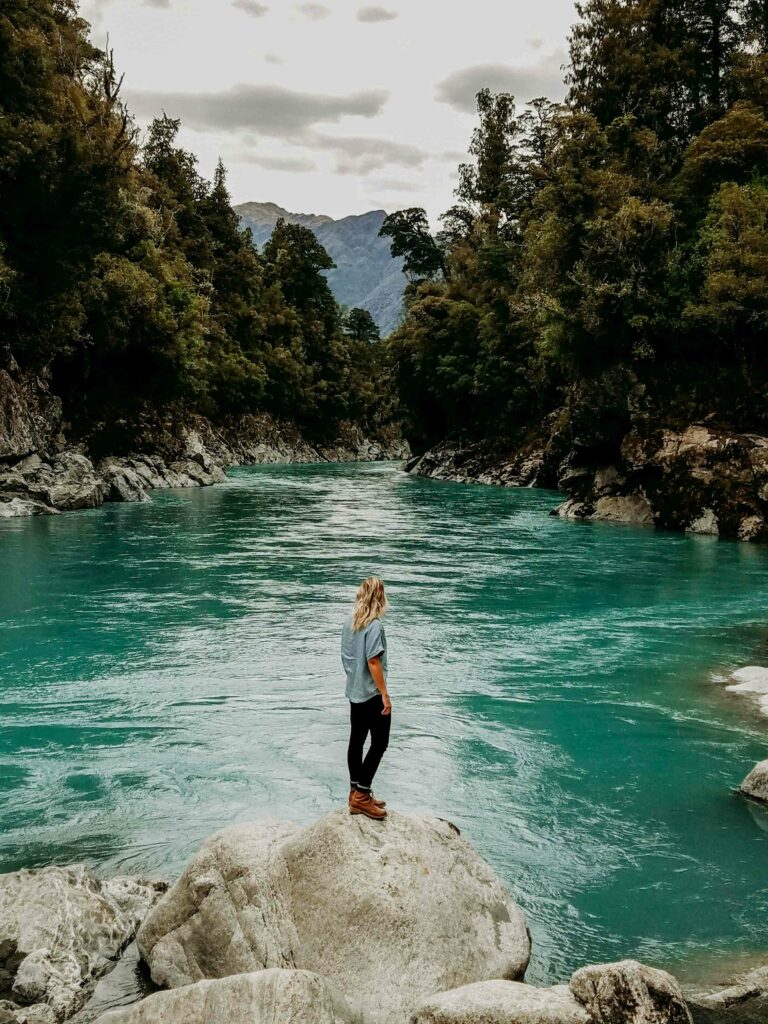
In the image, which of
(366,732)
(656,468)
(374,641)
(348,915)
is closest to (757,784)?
(366,732)

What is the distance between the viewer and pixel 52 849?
8.44 m

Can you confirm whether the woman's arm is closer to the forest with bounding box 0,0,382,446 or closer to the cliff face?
the cliff face

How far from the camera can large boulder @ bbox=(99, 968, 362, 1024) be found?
15.4 ft

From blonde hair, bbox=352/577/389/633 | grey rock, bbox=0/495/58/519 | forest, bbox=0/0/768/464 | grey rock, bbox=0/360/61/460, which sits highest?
forest, bbox=0/0/768/464

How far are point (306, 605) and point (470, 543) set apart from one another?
11.0 m

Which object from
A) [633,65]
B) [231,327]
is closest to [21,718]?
[633,65]

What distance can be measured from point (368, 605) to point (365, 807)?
1.49m

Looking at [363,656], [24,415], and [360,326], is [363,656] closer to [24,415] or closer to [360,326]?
[24,415]

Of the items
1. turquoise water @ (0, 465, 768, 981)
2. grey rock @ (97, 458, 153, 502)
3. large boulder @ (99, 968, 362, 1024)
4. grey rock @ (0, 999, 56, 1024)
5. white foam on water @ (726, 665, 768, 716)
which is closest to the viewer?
large boulder @ (99, 968, 362, 1024)

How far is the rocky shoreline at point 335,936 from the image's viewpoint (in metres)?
5.11

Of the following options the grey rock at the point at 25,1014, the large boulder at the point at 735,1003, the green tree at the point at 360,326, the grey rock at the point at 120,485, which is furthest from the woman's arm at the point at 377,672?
the green tree at the point at 360,326

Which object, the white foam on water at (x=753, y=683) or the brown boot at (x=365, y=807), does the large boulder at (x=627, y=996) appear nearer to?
the brown boot at (x=365, y=807)

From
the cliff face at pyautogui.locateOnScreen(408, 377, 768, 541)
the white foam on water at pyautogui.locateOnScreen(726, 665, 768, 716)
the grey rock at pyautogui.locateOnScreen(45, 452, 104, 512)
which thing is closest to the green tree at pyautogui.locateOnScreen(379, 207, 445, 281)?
the cliff face at pyautogui.locateOnScreen(408, 377, 768, 541)

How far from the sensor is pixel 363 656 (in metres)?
6.80
